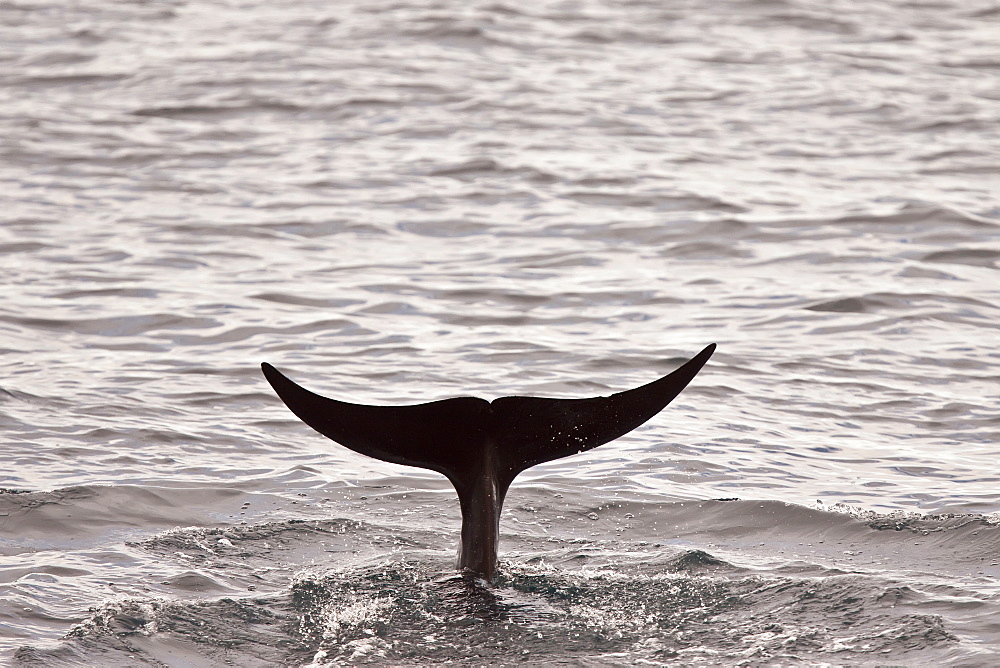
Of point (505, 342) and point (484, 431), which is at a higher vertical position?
point (484, 431)

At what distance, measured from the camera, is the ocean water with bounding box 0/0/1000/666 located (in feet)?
20.4

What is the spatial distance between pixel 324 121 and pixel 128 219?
195 inches

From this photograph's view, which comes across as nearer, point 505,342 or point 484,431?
point 484,431

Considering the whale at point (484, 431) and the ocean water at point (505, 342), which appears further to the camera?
the ocean water at point (505, 342)

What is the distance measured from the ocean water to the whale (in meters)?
0.48

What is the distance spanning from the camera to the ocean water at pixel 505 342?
621 cm

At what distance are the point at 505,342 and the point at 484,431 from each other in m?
4.51

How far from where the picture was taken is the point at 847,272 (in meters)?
12.4

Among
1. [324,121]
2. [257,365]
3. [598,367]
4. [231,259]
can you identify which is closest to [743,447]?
[598,367]

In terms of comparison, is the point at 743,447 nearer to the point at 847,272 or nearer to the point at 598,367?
the point at 598,367

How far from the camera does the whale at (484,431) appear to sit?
235 inches

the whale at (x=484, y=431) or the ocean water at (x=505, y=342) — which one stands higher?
the whale at (x=484, y=431)

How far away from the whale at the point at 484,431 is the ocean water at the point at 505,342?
0.48 m

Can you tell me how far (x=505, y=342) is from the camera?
10656mm
